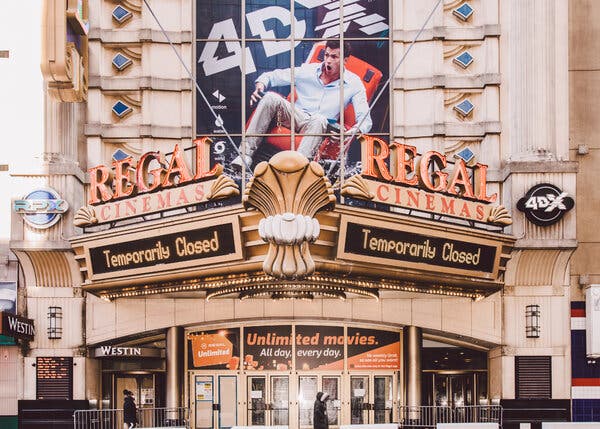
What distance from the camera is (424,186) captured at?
2477 centimetres

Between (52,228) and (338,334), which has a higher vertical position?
(52,228)

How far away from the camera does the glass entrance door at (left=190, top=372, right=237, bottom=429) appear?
28.7 meters

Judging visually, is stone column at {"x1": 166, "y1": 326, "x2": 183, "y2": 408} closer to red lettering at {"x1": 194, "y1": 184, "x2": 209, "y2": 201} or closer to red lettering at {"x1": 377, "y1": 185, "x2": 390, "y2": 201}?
red lettering at {"x1": 194, "y1": 184, "x2": 209, "y2": 201}

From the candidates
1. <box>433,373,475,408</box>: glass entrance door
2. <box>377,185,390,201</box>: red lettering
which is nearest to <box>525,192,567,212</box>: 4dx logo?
<box>377,185,390,201</box>: red lettering

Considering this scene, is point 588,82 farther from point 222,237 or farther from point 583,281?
point 222,237

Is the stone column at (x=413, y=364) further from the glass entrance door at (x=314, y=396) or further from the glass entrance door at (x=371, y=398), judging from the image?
the glass entrance door at (x=314, y=396)

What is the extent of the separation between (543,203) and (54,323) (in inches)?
523

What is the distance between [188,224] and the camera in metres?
23.8

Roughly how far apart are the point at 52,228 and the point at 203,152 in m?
5.28

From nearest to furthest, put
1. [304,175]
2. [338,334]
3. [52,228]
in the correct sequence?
[304,175] < [52,228] < [338,334]

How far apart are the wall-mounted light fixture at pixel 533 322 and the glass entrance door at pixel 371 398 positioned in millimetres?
4125

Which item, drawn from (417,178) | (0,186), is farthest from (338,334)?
(0,186)

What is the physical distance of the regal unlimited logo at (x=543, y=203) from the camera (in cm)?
2681

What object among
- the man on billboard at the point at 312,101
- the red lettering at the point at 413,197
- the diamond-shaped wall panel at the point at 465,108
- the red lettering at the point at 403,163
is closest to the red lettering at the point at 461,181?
the red lettering at the point at 403,163
